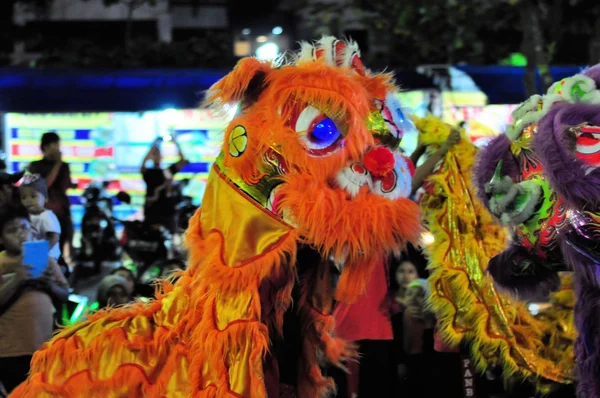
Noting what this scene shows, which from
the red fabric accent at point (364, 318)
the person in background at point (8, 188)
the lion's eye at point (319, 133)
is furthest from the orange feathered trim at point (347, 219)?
the person in background at point (8, 188)

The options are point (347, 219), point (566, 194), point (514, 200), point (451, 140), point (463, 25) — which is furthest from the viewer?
point (463, 25)

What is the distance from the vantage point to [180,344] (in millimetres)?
2631

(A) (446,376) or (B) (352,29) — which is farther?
(B) (352,29)

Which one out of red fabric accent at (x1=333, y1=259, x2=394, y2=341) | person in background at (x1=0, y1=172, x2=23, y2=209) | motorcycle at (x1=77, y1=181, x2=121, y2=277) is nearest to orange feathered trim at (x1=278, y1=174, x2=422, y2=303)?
red fabric accent at (x1=333, y1=259, x2=394, y2=341)

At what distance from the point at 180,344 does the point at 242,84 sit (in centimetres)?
85

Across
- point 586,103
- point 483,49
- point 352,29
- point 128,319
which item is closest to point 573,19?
point 483,49

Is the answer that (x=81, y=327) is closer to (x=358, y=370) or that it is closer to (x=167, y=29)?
(x=358, y=370)

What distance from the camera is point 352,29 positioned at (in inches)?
581


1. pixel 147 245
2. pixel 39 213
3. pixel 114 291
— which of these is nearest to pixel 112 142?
pixel 147 245

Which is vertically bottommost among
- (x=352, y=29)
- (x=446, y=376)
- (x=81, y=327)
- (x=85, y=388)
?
(x=446, y=376)

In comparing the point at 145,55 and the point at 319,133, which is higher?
the point at 145,55

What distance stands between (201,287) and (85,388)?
0.50m

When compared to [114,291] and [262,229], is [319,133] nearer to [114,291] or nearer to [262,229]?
[262,229]

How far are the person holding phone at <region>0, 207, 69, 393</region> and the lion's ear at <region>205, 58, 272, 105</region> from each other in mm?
1893
